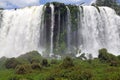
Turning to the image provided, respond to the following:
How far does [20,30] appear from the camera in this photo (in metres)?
66.4

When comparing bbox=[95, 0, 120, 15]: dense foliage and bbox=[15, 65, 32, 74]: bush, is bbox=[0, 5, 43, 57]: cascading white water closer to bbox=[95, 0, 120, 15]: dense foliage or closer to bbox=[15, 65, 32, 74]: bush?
bbox=[95, 0, 120, 15]: dense foliage

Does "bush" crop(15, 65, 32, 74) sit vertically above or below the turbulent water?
below

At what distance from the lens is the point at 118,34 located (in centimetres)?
6606

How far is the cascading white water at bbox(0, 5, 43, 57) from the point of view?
64.5m

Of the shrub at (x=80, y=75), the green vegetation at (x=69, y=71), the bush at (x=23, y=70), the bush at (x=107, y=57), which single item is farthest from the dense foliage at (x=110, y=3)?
the shrub at (x=80, y=75)

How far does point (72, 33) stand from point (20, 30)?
9.60 meters

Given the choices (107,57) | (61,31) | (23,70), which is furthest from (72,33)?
(23,70)

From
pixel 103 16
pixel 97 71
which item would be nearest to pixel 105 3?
pixel 103 16

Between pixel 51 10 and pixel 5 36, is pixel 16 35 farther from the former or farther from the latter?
pixel 51 10

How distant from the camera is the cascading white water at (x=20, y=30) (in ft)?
212

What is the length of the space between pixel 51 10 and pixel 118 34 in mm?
13016

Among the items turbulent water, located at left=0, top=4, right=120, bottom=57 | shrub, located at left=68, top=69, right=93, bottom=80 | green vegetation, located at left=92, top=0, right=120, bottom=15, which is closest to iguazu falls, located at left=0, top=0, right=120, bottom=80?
turbulent water, located at left=0, top=4, right=120, bottom=57

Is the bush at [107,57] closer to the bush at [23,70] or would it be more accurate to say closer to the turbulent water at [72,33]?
the bush at [23,70]

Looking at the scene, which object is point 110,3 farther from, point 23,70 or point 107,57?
point 23,70
